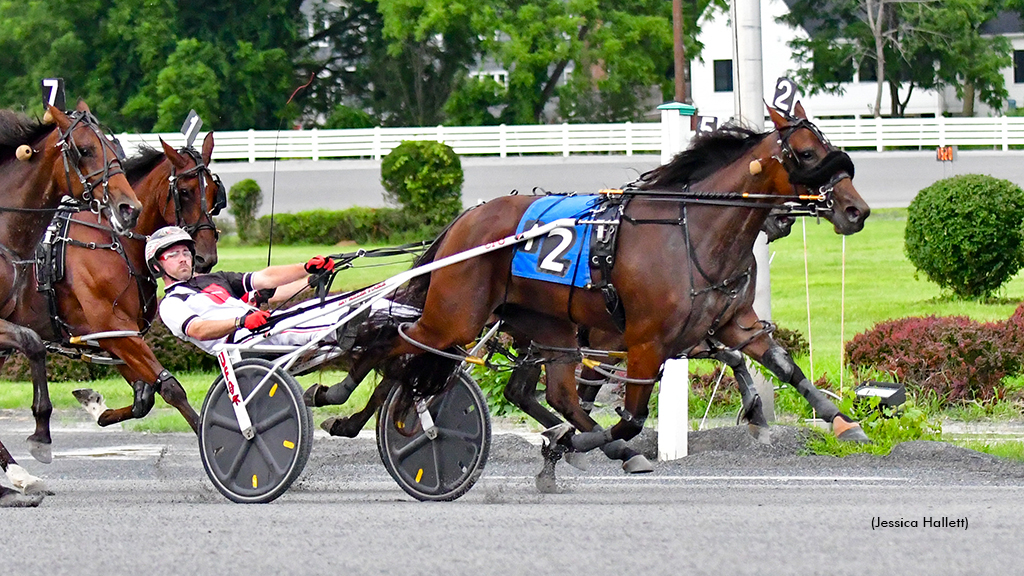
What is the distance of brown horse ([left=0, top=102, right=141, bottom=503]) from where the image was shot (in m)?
7.57

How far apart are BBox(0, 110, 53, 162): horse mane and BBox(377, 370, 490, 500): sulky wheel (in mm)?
2705

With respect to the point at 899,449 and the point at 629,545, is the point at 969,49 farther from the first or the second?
the point at 629,545

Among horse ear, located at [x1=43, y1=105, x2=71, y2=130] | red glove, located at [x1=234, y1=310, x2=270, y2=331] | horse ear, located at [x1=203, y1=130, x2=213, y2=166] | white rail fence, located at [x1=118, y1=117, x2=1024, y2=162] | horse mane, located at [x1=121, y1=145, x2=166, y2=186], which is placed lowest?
red glove, located at [x1=234, y1=310, x2=270, y2=331]

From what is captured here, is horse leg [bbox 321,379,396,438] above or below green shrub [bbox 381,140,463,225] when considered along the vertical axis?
below

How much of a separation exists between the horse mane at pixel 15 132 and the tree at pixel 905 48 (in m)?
33.8

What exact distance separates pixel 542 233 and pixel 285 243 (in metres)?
18.7

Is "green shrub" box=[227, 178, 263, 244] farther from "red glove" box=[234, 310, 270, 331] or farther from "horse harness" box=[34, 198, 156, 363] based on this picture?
"red glove" box=[234, 310, 270, 331]

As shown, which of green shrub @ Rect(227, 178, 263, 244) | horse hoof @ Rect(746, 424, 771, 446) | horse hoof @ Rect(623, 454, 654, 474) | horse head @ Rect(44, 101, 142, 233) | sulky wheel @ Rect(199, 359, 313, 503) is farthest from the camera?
green shrub @ Rect(227, 178, 263, 244)

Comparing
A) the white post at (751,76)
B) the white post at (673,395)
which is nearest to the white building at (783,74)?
the white post at (751,76)

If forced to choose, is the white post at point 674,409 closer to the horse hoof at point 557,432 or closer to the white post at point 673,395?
the white post at point 673,395

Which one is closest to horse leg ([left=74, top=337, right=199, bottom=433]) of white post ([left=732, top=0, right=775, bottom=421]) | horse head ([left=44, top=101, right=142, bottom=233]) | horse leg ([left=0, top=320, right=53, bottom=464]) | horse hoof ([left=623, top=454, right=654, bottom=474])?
horse leg ([left=0, top=320, right=53, bottom=464])

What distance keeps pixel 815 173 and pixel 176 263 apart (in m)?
3.20

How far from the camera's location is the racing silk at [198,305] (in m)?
6.87

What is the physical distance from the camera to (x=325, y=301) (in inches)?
286
